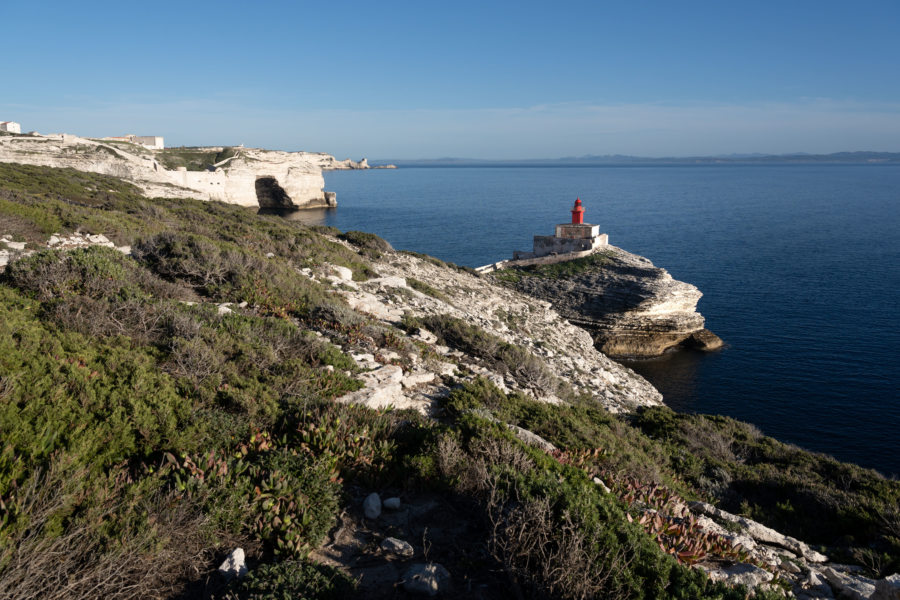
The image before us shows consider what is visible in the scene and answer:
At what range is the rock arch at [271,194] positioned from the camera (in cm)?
8175

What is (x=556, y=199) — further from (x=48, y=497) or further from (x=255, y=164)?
(x=48, y=497)

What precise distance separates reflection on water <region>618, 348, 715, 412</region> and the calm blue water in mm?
106

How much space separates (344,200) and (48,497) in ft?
363

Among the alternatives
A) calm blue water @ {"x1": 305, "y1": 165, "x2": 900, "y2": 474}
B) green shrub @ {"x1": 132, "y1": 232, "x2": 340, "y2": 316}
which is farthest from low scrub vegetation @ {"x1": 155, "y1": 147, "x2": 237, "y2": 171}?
green shrub @ {"x1": 132, "y1": 232, "x2": 340, "y2": 316}

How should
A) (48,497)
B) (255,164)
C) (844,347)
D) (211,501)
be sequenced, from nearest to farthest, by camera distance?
1. (48,497)
2. (211,501)
3. (844,347)
4. (255,164)

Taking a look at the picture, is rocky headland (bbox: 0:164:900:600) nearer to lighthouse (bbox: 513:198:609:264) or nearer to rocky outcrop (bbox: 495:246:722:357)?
rocky outcrop (bbox: 495:246:722:357)

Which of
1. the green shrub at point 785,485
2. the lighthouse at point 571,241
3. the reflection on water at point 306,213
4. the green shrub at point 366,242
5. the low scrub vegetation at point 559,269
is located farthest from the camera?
the reflection on water at point 306,213

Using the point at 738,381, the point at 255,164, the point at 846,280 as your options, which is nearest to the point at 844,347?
the point at 738,381

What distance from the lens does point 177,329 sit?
8.38m

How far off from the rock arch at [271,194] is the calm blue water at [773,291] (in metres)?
6.66

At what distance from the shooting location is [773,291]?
39375 millimetres

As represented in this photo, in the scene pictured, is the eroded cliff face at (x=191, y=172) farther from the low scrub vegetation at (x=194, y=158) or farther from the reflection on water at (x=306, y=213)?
the reflection on water at (x=306, y=213)

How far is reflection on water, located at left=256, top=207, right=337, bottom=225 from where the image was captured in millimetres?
74762

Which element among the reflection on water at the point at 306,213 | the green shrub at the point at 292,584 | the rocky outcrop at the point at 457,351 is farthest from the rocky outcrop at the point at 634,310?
the reflection on water at the point at 306,213
